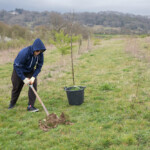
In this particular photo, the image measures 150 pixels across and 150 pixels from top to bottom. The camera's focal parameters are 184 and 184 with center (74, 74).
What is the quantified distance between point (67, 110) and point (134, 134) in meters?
2.01

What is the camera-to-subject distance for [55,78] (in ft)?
29.3

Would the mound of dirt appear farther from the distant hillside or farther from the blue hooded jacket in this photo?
the distant hillside

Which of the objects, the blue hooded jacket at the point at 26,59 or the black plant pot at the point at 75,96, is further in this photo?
the black plant pot at the point at 75,96

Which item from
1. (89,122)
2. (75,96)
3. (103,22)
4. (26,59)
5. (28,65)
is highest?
(103,22)

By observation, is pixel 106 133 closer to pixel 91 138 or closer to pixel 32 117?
pixel 91 138

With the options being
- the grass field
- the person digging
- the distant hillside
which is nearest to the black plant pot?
the grass field

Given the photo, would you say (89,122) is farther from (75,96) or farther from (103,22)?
(103,22)

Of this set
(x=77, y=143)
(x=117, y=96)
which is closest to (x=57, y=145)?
(x=77, y=143)

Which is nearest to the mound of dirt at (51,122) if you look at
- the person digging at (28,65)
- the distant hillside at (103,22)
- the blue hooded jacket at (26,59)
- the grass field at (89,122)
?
the grass field at (89,122)

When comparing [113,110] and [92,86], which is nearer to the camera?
[113,110]

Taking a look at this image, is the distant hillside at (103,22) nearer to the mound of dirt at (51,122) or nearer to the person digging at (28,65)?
the person digging at (28,65)

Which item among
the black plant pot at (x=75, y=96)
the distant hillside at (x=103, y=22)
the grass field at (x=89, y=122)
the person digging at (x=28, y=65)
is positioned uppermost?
the distant hillside at (x=103, y=22)

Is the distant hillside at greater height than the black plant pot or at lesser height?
greater

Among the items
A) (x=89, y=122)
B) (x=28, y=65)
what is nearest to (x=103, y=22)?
(x=28, y=65)
